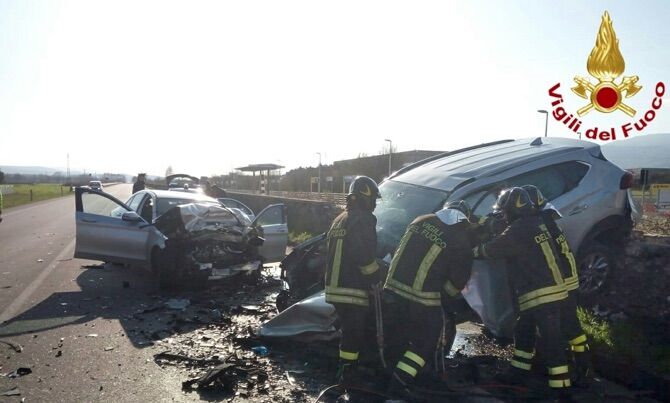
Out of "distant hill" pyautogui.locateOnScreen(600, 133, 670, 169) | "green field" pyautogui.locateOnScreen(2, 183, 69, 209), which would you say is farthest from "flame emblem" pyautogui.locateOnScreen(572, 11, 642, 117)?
"green field" pyautogui.locateOnScreen(2, 183, 69, 209)

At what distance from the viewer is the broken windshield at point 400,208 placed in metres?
5.24

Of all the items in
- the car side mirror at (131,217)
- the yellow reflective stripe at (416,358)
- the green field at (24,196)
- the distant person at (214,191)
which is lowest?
the green field at (24,196)

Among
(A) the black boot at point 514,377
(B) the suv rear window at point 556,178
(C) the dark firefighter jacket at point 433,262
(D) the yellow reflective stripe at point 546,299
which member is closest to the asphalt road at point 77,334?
(C) the dark firefighter jacket at point 433,262

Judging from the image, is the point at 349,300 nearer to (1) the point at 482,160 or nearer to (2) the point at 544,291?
(2) the point at 544,291

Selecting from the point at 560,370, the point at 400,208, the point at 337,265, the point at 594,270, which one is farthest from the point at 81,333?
the point at 594,270

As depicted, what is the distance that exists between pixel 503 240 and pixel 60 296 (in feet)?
21.2

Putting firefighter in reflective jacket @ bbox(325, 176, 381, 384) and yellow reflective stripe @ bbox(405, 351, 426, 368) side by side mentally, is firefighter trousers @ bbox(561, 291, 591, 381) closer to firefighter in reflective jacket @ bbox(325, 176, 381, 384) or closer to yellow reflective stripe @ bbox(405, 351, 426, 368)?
yellow reflective stripe @ bbox(405, 351, 426, 368)

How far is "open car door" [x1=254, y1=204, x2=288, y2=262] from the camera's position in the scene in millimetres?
8953

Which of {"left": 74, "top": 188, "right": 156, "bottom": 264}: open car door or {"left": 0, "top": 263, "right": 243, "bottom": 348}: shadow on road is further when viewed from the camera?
{"left": 74, "top": 188, "right": 156, "bottom": 264}: open car door

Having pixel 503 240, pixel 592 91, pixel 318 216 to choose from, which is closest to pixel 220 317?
pixel 503 240

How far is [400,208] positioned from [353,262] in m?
1.47

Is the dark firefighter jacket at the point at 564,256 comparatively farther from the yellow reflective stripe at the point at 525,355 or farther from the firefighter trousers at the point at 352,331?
the firefighter trousers at the point at 352,331

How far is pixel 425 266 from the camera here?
418 centimetres

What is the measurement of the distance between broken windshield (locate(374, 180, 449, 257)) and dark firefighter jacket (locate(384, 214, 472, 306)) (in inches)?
32.5
